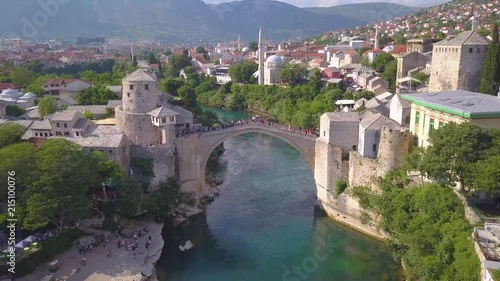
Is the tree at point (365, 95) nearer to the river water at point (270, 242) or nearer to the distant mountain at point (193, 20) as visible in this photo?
the river water at point (270, 242)

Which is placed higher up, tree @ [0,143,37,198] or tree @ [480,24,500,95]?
tree @ [480,24,500,95]

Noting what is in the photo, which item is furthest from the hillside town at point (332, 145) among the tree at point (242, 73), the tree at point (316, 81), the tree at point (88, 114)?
the tree at point (242, 73)

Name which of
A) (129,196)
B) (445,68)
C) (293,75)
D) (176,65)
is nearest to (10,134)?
(129,196)

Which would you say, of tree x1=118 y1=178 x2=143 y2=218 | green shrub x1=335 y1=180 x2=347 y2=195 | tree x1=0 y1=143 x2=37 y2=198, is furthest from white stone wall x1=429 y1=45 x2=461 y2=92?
tree x1=0 y1=143 x2=37 y2=198

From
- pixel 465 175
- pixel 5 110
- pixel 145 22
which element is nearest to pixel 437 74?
pixel 465 175

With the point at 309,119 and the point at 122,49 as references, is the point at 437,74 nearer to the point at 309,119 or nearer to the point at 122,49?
the point at 309,119

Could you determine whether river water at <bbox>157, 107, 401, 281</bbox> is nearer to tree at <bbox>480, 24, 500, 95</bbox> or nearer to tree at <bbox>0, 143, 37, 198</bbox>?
tree at <bbox>0, 143, 37, 198</bbox>

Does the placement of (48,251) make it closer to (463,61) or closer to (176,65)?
(463,61)
